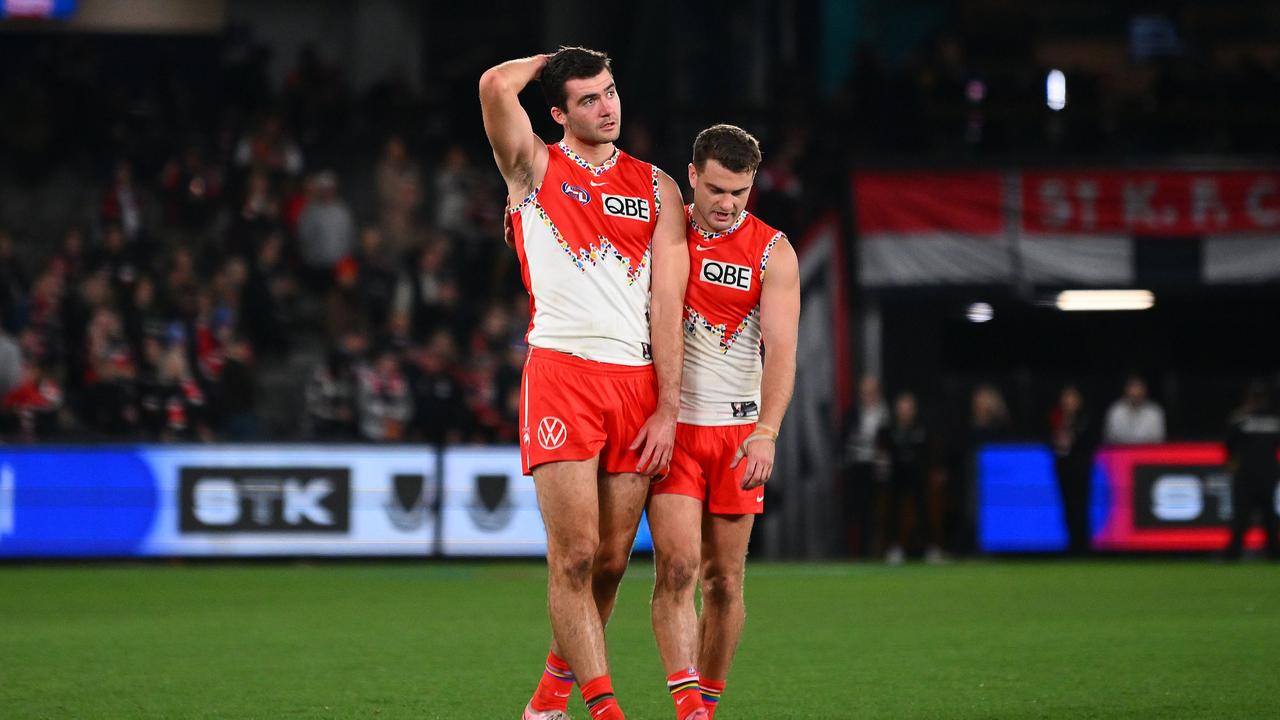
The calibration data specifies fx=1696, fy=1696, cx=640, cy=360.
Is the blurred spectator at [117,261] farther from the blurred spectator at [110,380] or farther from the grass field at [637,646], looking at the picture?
the grass field at [637,646]

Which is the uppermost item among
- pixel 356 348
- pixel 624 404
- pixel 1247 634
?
pixel 356 348

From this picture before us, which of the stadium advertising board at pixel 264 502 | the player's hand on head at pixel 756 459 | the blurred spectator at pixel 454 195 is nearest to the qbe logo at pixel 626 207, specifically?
the player's hand on head at pixel 756 459

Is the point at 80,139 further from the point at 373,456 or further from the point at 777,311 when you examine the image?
the point at 777,311

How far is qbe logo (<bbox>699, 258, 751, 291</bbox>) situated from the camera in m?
6.18

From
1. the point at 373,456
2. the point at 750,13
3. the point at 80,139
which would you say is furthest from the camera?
the point at 750,13

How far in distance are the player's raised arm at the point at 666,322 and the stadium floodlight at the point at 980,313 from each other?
1731cm

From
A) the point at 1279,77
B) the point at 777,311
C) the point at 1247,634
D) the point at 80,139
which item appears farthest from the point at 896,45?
the point at 777,311

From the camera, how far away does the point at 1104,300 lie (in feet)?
71.8

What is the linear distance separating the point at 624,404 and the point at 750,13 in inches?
826

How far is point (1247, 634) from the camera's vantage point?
966cm

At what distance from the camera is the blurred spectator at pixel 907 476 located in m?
17.9

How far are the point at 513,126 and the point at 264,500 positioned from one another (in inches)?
455

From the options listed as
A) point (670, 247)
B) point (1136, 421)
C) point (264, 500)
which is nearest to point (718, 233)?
point (670, 247)

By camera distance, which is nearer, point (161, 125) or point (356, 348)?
point (356, 348)
